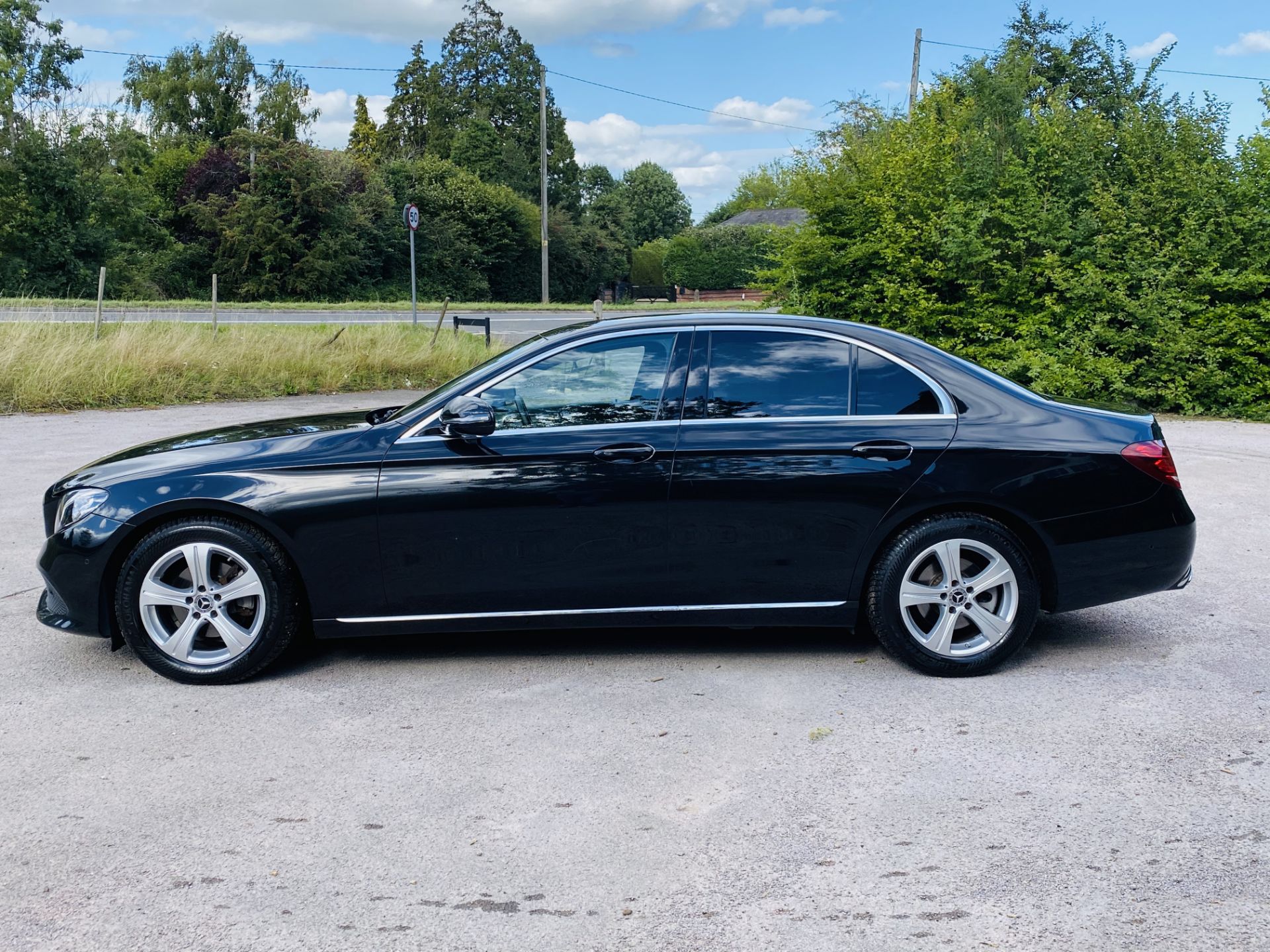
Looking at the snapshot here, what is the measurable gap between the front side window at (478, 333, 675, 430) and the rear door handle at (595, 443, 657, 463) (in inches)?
5.4

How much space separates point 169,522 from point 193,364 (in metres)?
11.8

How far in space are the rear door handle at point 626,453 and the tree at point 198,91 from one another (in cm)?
5809

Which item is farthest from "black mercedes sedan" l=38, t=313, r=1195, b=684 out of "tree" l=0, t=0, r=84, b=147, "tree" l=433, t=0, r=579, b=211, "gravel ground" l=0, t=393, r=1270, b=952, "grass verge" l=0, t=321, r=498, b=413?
"tree" l=433, t=0, r=579, b=211

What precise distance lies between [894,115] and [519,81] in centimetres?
5748

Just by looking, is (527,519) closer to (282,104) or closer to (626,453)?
(626,453)

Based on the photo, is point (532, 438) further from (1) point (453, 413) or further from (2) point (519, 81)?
(2) point (519, 81)

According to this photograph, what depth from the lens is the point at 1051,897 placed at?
304cm

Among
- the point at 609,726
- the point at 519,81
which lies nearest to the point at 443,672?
the point at 609,726

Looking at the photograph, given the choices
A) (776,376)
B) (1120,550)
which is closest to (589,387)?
(776,376)

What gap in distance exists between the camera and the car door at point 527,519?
185 inches

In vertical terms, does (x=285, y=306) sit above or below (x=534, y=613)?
above

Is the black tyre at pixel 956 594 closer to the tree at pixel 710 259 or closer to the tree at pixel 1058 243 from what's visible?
the tree at pixel 1058 243

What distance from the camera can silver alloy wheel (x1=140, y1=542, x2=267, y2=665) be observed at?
15.3 feet

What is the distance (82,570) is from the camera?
4.67m
